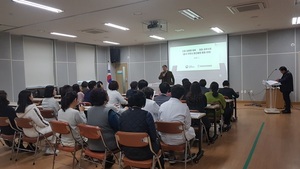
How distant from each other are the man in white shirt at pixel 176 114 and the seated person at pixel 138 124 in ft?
1.53

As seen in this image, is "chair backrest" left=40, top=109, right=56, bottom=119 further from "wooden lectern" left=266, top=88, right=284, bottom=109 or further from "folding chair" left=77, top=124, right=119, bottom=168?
"wooden lectern" left=266, top=88, right=284, bottom=109

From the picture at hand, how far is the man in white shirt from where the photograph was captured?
2912mm

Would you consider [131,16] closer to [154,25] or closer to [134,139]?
[154,25]

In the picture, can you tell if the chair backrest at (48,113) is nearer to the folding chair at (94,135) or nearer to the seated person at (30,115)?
the seated person at (30,115)

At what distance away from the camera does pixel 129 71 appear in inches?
492

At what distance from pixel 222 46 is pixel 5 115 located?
8452 millimetres

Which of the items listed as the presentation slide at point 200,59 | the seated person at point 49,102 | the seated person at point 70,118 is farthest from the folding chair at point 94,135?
the presentation slide at point 200,59

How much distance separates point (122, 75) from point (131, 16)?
265 inches

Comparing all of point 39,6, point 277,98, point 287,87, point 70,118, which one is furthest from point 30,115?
point 277,98

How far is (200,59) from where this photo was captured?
1019 centimetres

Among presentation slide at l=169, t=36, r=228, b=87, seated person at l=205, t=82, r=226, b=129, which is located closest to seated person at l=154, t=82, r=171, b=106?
seated person at l=205, t=82, r=226, b=129

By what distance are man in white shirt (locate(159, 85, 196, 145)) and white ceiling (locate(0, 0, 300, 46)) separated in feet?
9.40

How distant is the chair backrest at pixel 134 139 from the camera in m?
2.24

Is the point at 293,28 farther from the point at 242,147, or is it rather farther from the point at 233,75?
the point at 242,147
